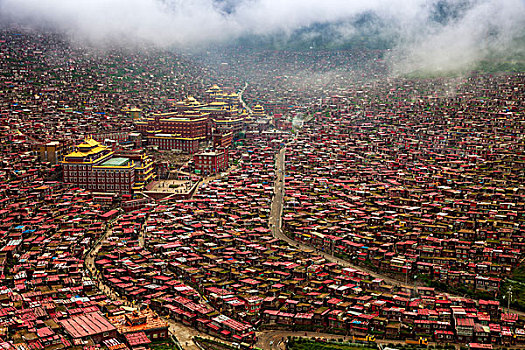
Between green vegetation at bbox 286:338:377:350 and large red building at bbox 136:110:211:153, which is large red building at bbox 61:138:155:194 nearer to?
large red building at bbox 136:110:211:153

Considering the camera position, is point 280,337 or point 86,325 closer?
point 86,325

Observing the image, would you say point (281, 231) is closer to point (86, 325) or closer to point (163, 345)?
point (163, 345)

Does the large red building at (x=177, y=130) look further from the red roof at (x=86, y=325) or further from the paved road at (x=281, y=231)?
the red roof at (x=86, y=325)

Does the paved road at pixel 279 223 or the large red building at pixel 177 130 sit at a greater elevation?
the large red building at pixel 177 130

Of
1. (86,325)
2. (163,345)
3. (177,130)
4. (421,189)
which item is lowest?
(163,345)

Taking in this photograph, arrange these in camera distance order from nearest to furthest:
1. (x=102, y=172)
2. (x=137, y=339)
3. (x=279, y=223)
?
1. (x=137, y=339)
2. (x=279, y=223)
3. (x=102, y=172)

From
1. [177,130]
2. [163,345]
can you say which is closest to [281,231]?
[163,345]

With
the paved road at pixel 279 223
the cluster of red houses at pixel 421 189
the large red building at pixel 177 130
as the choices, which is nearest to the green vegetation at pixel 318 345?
the paved road at pixel 279 223

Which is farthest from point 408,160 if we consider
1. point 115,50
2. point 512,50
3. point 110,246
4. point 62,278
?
point 115,50

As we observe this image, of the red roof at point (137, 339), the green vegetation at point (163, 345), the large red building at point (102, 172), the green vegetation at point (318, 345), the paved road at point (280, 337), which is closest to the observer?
the red roof at point (137, 339)

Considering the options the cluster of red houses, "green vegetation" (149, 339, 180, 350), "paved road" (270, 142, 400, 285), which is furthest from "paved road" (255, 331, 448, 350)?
the cluster of red houses

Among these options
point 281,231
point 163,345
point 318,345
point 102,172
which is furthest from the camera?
point 102,172
